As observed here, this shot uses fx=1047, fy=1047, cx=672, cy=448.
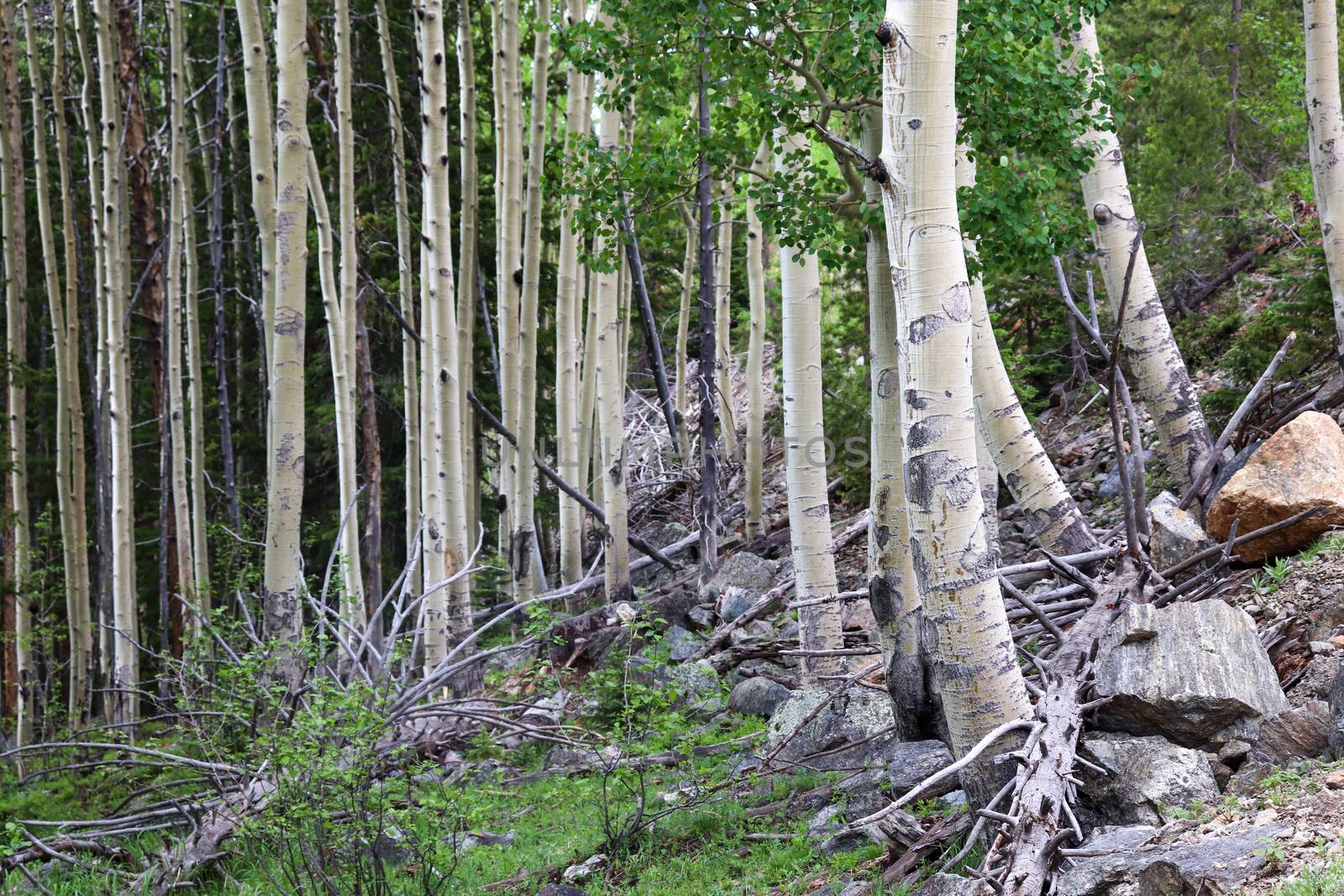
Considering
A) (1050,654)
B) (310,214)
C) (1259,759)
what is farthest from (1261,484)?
(310,214)

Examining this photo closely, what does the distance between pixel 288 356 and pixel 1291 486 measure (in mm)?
5255

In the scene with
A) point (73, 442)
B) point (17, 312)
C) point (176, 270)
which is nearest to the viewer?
point (176, 270)

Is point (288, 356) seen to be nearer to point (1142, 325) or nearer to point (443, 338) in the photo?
point (443, 338)

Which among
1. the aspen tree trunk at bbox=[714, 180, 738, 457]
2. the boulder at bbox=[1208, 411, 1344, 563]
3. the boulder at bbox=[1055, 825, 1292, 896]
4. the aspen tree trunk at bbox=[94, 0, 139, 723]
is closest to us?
the boulder at bbox=[1055, 825, 1292, 896]

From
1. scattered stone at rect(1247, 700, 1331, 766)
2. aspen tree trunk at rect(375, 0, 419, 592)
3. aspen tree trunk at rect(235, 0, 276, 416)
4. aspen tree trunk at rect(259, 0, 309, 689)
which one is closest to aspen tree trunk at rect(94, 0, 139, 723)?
aspen tree trunk at rect(375, 0, 419, 592)

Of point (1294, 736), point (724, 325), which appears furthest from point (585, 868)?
point (724, 325)

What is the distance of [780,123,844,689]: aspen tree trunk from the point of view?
6.35 meters

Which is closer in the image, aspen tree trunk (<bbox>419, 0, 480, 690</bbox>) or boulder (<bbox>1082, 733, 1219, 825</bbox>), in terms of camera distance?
boulder (<bbox>1082, 733, 1219, 825</bbox>)

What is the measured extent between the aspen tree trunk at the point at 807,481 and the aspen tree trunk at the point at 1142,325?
2.01 m

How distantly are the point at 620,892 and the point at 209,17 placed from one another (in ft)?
43.0

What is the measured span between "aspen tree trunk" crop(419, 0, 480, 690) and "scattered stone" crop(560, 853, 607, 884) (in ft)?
10.2

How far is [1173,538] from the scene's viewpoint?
5348mm

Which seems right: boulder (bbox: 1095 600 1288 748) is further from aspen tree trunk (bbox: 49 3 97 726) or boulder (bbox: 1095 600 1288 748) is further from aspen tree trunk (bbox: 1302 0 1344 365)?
aspen tree trunk (bbox: 49 3 97 726)

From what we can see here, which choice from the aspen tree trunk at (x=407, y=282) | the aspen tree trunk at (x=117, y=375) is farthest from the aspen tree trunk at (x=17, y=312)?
the aspen tree trunk at (x=407, y=282)
